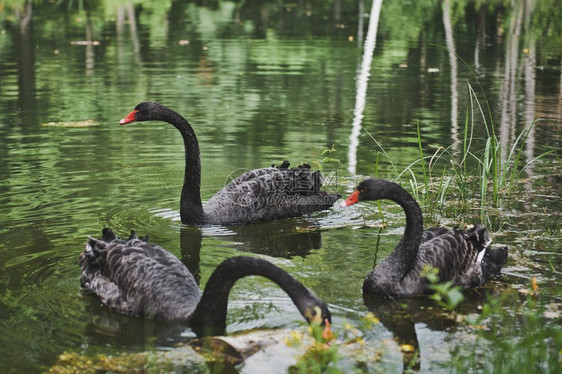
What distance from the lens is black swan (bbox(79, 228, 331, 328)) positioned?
4.89 m

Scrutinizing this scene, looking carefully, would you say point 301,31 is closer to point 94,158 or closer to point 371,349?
point 94,158

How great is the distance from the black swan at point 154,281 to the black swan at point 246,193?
1593 millimetres

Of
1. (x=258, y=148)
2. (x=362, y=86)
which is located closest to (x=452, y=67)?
(x=362, y=86)

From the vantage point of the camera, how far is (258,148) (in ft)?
33.2

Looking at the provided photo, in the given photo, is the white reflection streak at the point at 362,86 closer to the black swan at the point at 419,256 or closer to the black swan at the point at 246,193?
the black swan at the point at 246,193

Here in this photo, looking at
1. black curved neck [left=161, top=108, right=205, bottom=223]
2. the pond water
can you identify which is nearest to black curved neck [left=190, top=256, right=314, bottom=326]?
the pond water

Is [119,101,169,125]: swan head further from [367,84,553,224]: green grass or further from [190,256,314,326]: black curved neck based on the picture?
[190,256,314,326]: black curved neck

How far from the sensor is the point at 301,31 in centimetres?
2172

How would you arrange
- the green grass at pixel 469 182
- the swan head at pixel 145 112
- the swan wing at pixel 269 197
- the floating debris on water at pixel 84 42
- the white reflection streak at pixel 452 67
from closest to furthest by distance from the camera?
1. the green grass at pixel 469 182
2. the swan head at pixel 145 112
3. the swan wing at pixel 269 197
4. the white reflection streak at pixel 452 67
5. the floating debris on water at pixel 84 42

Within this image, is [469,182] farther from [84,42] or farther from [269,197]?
[84,42]

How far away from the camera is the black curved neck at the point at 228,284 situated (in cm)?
443

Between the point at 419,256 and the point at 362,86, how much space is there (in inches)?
345

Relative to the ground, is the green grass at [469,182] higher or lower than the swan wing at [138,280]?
higher

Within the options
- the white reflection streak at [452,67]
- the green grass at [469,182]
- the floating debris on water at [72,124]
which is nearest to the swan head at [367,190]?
the green grass at [469,182]
